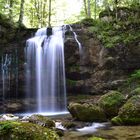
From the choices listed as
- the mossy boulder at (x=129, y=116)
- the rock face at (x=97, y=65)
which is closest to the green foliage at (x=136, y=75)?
the rock face at (x=97, y=65)

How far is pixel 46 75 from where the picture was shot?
57.3ft

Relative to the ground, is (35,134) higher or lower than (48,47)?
lower

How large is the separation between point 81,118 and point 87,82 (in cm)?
666

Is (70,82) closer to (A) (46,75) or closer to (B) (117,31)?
(A) (46,75)

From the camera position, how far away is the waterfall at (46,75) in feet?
56.4

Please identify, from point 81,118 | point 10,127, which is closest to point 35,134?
point 10,127

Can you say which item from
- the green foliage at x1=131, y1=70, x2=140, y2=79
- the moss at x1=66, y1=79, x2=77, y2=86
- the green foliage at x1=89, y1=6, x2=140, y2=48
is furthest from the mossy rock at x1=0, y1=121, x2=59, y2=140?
the green foliage at x1=89, y1=6, x2=140, y2=48

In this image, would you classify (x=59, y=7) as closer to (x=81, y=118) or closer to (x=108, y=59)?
(x=108, y=59)

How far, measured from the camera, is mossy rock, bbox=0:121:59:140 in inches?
218

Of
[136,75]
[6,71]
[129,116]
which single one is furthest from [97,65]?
[129,116]

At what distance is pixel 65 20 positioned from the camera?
32.3 metres

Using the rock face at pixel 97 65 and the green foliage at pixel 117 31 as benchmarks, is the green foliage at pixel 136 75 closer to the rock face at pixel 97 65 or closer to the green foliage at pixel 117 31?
the rock face at pixel 97 65

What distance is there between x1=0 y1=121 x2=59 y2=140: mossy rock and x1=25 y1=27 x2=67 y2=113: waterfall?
11.2 m

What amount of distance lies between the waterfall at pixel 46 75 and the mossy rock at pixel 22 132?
441 inches
